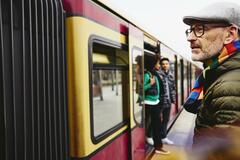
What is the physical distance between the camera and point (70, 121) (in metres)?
2.07

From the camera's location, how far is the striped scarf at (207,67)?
121 cm

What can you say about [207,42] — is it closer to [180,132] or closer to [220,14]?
[220,14]

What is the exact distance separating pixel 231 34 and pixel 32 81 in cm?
101

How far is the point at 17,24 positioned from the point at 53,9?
1.04ft

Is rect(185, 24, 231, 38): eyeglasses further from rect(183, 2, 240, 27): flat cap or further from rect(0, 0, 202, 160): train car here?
rect(0, 0, 202, 160): train car

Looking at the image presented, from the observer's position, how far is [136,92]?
3.62m

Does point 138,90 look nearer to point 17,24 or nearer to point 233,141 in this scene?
point 17,24

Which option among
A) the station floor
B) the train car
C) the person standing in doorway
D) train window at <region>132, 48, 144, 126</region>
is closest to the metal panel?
the train car

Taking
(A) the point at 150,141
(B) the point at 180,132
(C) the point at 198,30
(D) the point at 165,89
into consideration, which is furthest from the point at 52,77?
(B) the point at 180,132

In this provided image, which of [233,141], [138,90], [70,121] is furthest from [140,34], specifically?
[233,141]

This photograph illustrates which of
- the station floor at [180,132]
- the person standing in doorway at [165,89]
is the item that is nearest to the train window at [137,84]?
the station floor at [180,132]

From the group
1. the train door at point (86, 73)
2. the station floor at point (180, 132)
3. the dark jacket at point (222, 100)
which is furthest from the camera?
the station floor at point (180, 132)

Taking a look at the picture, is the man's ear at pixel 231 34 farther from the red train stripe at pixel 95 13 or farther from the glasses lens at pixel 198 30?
the red train stripe at pixel 95 13

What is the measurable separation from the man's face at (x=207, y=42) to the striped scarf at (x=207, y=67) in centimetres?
2
